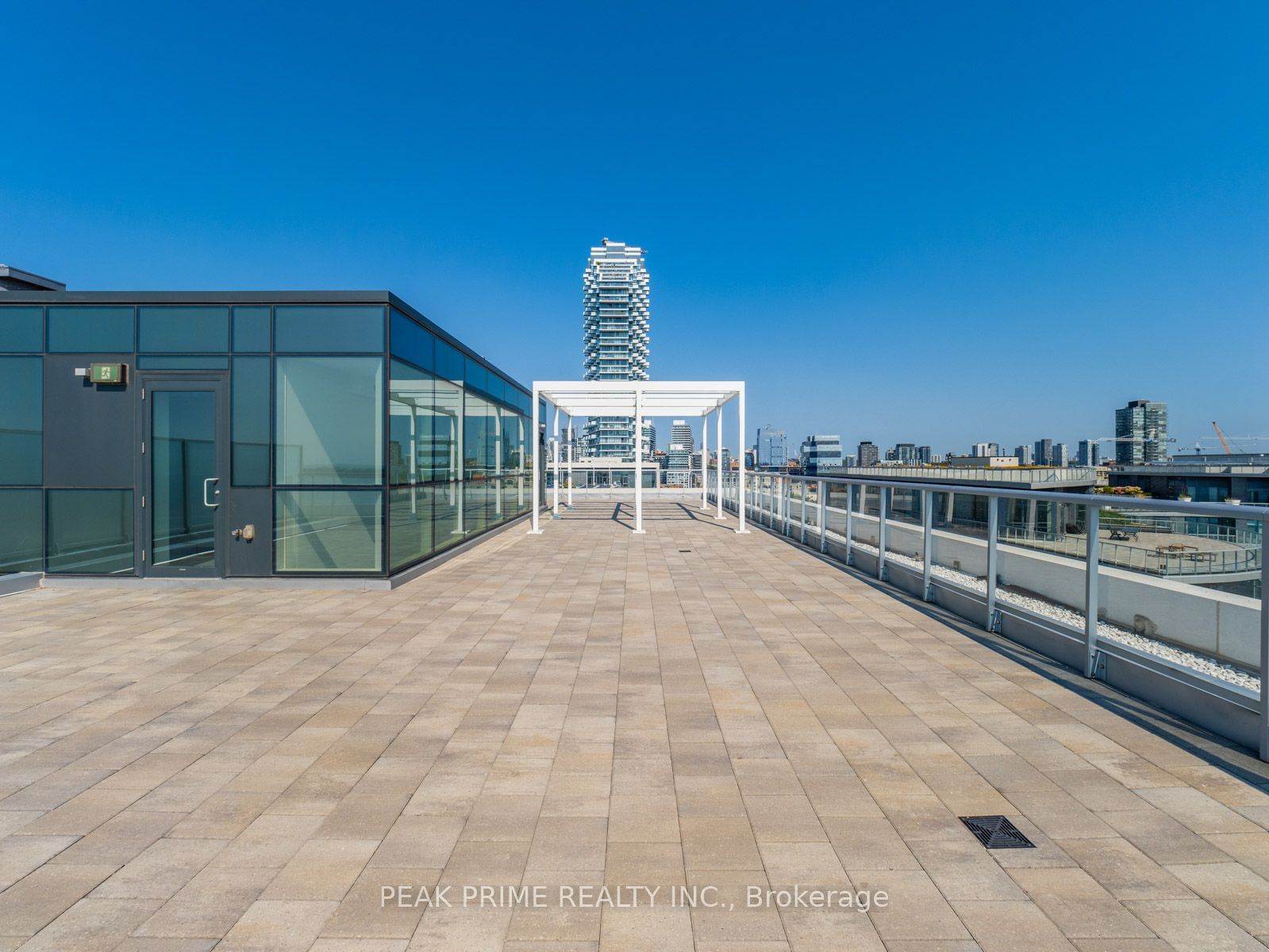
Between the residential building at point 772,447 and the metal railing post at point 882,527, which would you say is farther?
the residential building at point 772,447

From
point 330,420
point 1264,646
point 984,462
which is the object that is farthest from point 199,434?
point 984,462

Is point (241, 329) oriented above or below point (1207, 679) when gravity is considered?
above

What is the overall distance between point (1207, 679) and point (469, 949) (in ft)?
13.3

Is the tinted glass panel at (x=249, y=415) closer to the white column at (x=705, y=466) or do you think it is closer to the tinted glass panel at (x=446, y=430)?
the tinted glass panel at (x=446, y=430)

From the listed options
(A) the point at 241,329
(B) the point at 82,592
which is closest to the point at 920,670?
(A) the point at 241,329

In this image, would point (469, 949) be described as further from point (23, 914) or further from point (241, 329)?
point (241, 329)

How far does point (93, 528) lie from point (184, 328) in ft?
8.99

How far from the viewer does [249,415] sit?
8.26 meters

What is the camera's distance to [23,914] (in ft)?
7.65

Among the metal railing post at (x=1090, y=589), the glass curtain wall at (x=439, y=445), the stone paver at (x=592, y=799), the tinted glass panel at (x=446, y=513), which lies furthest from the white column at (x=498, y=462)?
the metal railing post at (x=1090, y=589)

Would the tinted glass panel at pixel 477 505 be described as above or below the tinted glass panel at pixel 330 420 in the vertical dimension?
below

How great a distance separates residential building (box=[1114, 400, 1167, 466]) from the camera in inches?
4178

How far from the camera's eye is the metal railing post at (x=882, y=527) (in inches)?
337

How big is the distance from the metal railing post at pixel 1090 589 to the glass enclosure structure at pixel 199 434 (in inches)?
278
